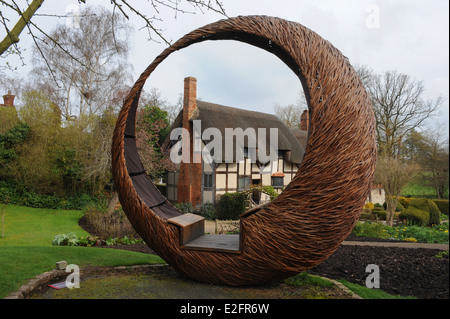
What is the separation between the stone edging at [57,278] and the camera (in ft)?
13.1

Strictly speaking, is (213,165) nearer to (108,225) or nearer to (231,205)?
(231,205)

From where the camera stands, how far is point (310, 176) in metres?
3.49

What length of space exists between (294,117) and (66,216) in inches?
Answer: 868

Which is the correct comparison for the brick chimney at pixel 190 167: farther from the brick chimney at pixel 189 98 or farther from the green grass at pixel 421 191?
the green grass at pixel 421 191

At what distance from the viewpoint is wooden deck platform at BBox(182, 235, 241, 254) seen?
3932 millimetres

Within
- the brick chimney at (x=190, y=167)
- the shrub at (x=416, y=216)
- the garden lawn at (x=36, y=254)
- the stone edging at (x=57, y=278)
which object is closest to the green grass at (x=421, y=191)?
the shrub at (x=416, y=216)

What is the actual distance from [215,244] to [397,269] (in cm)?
369

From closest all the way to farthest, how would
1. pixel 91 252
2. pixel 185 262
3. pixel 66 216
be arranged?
1. pixel 185 262
2. pixel 91 252
3. pixel 66 216

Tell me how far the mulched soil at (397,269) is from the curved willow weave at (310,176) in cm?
214

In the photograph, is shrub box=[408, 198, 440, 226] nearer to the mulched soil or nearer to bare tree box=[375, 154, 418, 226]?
bare tree box=[375, 154, 418, 226]

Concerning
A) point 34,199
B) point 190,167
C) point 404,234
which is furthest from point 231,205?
point 34,199
